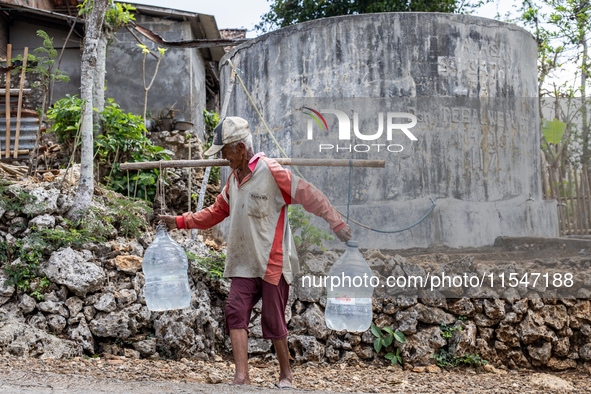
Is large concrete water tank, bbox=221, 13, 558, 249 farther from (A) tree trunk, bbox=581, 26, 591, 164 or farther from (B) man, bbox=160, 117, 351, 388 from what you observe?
(A) tree trunk, bbox=581, 26, 591, 164

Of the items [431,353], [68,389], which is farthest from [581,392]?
[68,389]

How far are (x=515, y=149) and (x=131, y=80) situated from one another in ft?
26.4

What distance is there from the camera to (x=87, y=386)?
3506mm

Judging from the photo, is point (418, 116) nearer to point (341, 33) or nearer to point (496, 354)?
point (341, 33)

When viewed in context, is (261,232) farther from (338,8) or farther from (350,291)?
(338,8)

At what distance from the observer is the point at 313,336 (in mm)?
5410

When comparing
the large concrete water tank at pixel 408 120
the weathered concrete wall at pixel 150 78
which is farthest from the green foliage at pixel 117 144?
the weathered concrete wall at pixel 150 78

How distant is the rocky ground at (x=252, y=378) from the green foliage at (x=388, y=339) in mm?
95

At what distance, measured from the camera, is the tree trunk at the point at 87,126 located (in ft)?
19.5

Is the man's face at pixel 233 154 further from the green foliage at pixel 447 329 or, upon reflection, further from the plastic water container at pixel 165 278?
the green foliage at pixel 447 329

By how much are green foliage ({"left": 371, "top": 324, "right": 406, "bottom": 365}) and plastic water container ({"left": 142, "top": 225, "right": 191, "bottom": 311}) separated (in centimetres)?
212

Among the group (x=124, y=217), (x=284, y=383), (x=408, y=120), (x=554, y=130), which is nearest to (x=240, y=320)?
(x=284, y=383)

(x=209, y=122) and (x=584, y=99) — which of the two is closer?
(x=209, y=122)

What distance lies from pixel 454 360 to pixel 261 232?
2806 millimetres
